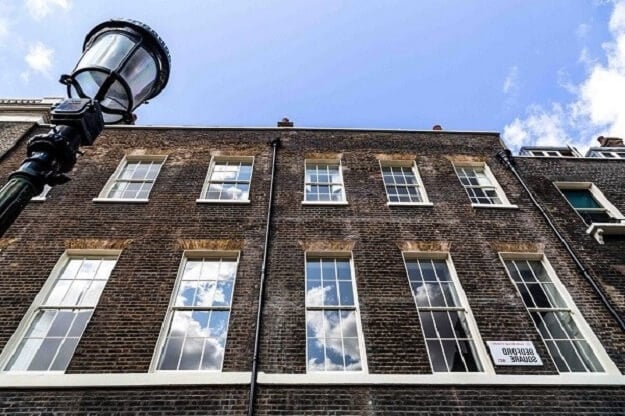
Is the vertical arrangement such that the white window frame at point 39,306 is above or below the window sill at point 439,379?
above

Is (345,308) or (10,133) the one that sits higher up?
(10,133)

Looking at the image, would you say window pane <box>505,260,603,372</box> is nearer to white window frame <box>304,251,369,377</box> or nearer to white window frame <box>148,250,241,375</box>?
white window frame <box>304,251,369,377</box>

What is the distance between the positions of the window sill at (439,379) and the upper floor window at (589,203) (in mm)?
5518

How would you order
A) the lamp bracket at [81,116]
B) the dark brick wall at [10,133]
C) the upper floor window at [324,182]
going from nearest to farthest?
the lamp bracket at [81,116], the upper floor window at [324,182], the dark brick wall at [10,133]

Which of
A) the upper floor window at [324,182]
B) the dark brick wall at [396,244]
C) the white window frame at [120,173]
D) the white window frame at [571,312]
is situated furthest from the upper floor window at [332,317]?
the white window frame at [120,173]

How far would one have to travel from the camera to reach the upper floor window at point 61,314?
6930mm

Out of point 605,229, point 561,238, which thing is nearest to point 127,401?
point 561,238

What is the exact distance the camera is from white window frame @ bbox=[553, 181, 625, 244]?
9.89m

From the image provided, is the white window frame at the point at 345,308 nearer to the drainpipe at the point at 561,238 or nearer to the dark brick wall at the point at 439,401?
the dark brick wall at the point at 439,401

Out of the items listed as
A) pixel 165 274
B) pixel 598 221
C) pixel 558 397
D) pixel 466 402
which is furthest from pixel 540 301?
pixel 165 274

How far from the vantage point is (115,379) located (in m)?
6.40

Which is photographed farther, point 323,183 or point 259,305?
point 323,183

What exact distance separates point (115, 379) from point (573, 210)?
39.2ft

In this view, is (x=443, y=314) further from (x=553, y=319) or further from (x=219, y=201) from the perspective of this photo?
(x=219, y=201)
